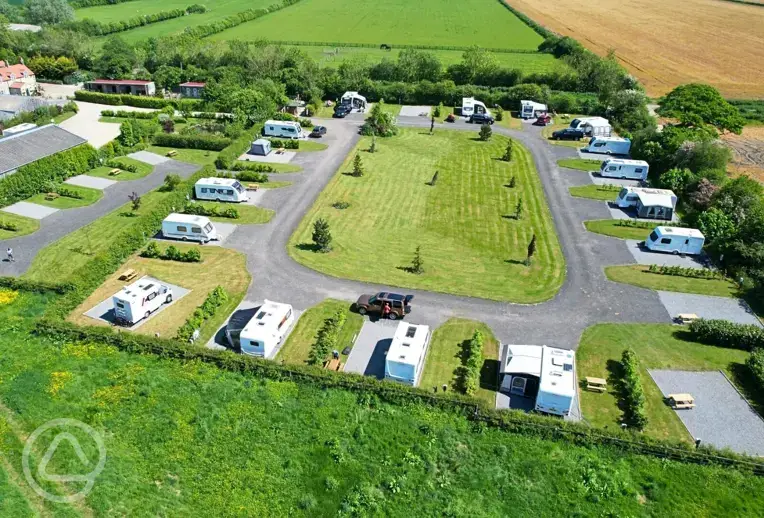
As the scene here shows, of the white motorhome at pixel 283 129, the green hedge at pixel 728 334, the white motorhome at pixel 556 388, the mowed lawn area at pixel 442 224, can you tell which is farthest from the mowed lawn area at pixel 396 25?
the white motorhome at pixel 556 388

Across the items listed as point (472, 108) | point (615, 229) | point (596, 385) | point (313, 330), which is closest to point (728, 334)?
point (596, 385)

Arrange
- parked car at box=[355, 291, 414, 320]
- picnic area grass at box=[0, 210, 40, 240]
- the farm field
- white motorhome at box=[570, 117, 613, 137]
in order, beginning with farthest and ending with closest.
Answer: white motorhome at box=[570, 117, 613, 137]
picnic area grass at box=[0, 210, 40, 240]
parked car at box=[355, 291, 414, 320]
the farm field

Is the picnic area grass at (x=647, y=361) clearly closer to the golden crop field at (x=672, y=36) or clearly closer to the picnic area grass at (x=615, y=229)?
the picnic area grass at (x=615, y=229)

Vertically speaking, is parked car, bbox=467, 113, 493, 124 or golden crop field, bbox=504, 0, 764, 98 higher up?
golden crop field, bbox=504, 0, 764, 98

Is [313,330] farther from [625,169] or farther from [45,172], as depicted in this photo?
[625,169]

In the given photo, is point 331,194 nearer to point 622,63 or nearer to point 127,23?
point 622,63

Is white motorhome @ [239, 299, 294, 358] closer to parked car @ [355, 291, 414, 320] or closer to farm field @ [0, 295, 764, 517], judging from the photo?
farm field @ [0, 295, 764, 517]

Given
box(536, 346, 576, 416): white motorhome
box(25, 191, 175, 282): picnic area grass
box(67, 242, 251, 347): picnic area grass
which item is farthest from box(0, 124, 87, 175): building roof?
box(536, 346, 576, 416): white motorhome

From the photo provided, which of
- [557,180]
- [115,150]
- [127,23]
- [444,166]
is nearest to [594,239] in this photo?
[557,180]
